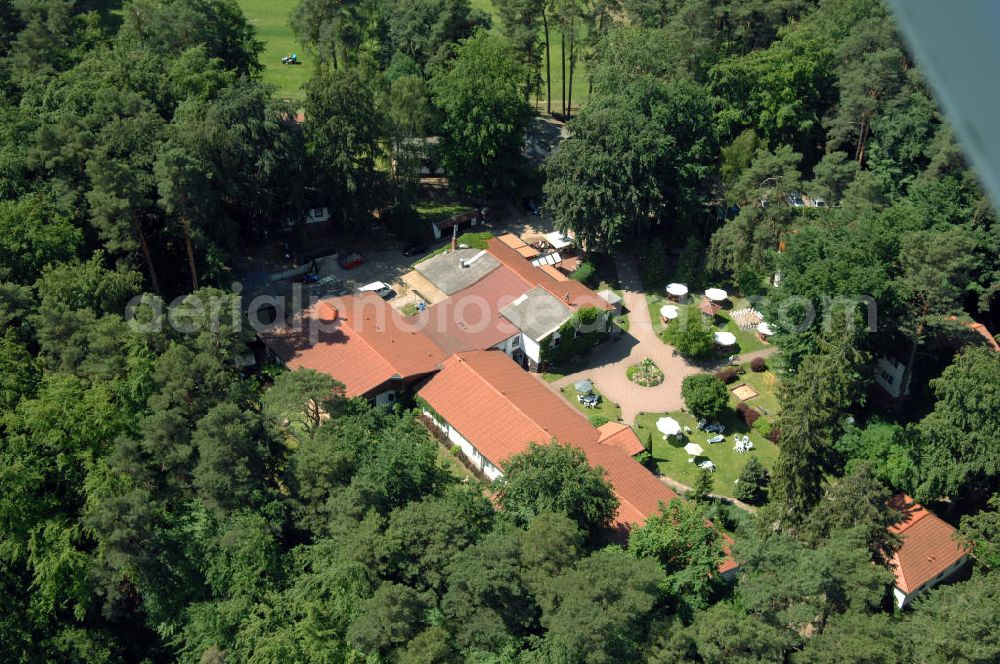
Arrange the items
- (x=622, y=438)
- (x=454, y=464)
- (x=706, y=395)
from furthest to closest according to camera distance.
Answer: (x=706, y=395) → (x=454, y=464) → (x=622, y=438)

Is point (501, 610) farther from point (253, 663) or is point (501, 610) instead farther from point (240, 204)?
point (240, 204)

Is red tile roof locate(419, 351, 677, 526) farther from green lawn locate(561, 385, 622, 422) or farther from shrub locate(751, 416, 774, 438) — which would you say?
shrub locate(751, 416, 774, 438)

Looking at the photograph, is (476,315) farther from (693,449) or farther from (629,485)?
(629,485)

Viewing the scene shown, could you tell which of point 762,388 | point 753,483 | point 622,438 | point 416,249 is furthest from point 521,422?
point 416,249

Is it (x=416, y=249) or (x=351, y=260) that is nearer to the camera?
(x=351, y=260)

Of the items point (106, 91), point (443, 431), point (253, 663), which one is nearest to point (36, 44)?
point (106, 91)
